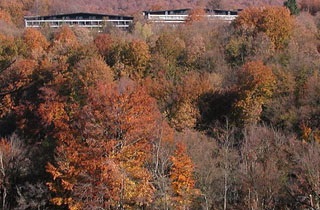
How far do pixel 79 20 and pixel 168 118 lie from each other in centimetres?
2265

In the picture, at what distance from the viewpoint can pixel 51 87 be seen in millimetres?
22703

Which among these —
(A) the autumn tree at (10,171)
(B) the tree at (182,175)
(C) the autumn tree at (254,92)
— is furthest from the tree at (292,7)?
(A) the autumn tree at (10,171)

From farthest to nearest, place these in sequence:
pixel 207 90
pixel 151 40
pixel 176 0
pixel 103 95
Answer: pixel 176 0 < pixel 151 40 < pixel 207 90 < pixel 103 95

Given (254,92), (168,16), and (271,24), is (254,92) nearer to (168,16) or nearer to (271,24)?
(271,24)

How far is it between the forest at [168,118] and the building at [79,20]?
476cm

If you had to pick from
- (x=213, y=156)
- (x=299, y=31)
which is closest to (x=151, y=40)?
(x=299, y=31)

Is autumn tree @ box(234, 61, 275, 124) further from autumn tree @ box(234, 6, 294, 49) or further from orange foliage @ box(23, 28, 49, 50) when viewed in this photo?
orange foliage @ box(23, 28, 49, 50)

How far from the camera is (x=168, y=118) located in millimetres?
20703

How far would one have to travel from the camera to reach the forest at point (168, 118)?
13.0 meters

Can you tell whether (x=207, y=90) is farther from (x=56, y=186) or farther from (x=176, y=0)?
(x=176, y=0)

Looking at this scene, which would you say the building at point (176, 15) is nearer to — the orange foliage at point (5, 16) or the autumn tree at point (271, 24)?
the autumn tree at point (271, 24)

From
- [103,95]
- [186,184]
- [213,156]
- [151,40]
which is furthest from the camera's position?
[151,40]

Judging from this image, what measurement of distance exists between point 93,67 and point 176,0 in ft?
113

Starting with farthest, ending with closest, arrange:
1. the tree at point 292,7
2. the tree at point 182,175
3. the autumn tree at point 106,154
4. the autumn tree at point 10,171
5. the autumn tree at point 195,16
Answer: the autumn tree at point 195,16, the tree at point 292,7, the autumn tree at point 10,171, the tree at point 182,175, the autumn tree at point 106,154
